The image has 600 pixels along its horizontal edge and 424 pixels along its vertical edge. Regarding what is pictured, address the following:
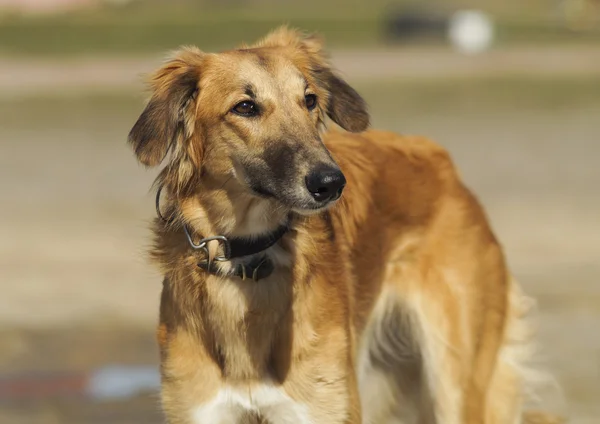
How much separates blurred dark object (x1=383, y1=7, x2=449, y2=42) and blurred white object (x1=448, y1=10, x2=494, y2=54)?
0.54m

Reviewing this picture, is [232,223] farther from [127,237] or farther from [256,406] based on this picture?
[127,237]

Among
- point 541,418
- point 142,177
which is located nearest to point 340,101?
point 541,418

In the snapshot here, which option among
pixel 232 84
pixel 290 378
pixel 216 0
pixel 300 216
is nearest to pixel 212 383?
pixel 290 378

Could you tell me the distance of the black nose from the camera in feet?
13.9

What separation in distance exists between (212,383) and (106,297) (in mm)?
5053

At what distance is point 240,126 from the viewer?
4.55 meters

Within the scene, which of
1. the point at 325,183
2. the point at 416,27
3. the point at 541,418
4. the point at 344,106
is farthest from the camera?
the point at 416,27

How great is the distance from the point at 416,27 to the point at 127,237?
30889 mm

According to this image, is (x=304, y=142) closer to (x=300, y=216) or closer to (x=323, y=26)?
(x=300, y=216)

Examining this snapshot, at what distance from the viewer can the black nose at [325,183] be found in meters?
4.24

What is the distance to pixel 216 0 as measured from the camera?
66750 millimetres

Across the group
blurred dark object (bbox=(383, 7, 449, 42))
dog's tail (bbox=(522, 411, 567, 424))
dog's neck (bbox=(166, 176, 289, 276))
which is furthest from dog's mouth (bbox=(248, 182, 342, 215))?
blurred dark object (bbox=(383, 7, 449, 42))

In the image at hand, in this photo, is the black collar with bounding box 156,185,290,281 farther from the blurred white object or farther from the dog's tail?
the blurred white object

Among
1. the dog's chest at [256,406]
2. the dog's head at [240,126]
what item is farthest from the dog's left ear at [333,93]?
the dog's chest at [256,406]
